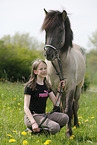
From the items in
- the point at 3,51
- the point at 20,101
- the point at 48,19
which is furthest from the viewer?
the point at 3,51

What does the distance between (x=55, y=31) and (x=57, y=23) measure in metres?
0.17

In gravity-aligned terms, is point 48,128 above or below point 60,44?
below

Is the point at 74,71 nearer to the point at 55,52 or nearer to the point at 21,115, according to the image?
the point at 55,52

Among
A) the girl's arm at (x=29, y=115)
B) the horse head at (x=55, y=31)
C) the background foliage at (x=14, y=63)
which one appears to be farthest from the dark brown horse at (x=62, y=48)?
the background foliage at (x=14, y=63)

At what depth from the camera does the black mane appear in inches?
138

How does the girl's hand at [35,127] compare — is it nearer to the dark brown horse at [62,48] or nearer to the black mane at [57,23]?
the dark brown horse at [62,48]

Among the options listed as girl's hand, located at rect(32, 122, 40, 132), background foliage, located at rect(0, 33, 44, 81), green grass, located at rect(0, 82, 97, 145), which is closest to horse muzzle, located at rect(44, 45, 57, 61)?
girl's hand, located at rect(32, 122, 40, 132)

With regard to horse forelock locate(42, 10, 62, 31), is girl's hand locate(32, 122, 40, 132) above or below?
below

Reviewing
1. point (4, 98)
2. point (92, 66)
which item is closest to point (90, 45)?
point (92, 66)

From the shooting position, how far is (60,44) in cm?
361

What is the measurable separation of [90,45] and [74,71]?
A: 112 feet

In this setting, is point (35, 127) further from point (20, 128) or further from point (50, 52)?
point (50, 52)

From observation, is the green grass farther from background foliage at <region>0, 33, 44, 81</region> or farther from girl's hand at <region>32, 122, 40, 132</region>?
background foliage at <region>0, 33, 44, 81</region>

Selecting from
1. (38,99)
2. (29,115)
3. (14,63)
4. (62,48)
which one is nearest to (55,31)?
(62,48)
